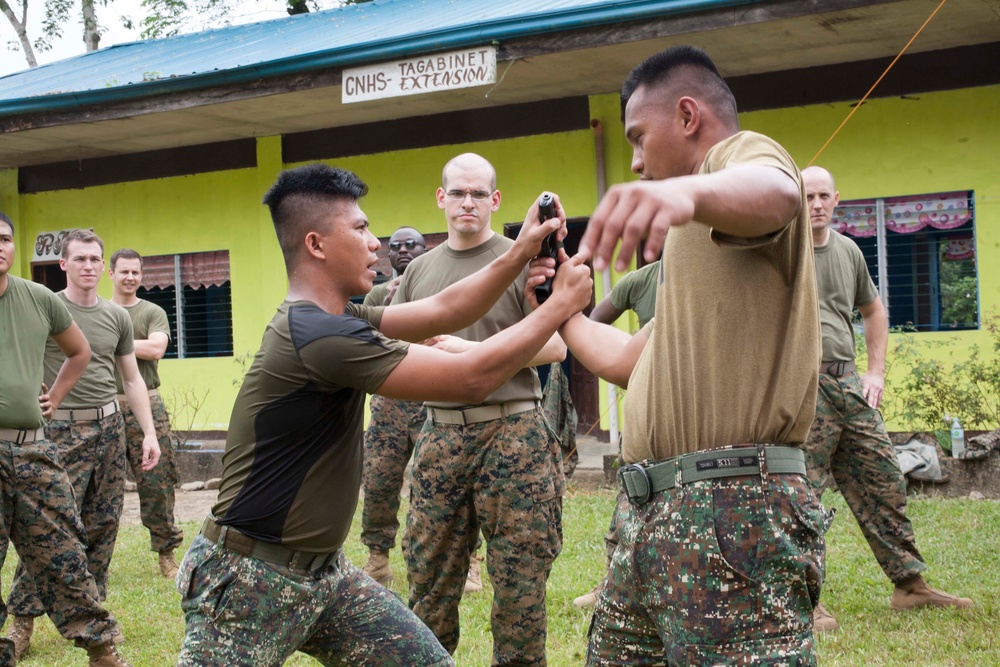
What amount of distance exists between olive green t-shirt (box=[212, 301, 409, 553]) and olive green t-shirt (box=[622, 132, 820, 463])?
3.05 ft

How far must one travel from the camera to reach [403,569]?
25.2 ft

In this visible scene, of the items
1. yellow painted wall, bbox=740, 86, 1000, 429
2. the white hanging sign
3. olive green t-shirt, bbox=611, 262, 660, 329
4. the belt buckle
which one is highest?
the white hanging sign

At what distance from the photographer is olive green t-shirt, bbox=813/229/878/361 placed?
6059mm

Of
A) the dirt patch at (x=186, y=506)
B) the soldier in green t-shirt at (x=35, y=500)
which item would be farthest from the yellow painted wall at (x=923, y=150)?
the soldier in green t-shirt at (x=35, y=500)

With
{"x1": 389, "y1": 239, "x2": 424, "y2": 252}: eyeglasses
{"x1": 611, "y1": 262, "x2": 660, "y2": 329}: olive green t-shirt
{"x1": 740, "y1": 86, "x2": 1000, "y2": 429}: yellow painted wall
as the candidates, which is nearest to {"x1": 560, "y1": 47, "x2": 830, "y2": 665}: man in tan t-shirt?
{"x1": 611, "y1": 262, "x2": 660, "y2": 329}: olive green t-shirt

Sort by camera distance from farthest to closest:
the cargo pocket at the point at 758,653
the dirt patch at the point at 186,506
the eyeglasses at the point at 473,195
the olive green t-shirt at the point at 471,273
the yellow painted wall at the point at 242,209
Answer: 1. the yellow painted wall at the point at 242,209
2. the dirt patch at the point at 186,506
3. the eyeglasses at the point at 473,195
4. the olive green t-shirt at the point at 471,273
5. the cargo pocket at the point at 758,653

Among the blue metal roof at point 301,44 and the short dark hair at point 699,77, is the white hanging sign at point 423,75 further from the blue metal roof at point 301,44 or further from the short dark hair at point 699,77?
the short dark hair at point 699,77

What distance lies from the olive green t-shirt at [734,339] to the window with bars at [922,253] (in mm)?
8176

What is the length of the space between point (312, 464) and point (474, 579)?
3823 millimetres

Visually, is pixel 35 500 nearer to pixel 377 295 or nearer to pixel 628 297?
pixel 377 295

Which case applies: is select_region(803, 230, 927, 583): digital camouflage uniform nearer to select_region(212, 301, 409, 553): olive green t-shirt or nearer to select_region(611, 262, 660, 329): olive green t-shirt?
select_region(611, 262, 660, 329): olive green t-shirt

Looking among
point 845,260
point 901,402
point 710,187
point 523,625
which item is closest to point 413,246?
point 845,260

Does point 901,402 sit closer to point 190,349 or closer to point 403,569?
point 403,569

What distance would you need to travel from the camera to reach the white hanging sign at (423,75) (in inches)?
385
